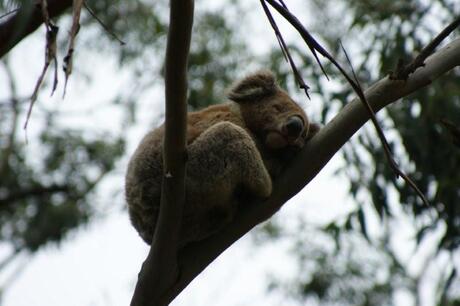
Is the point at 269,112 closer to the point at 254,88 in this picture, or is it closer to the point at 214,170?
the point at 254,88

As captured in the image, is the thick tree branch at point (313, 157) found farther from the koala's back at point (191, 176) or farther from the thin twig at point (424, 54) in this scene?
the koala's back at point (191, 176)

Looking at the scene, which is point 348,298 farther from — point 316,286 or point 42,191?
point 42,191

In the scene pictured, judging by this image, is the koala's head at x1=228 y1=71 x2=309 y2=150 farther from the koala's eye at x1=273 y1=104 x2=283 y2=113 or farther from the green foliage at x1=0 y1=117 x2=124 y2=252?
the green foliage at x1=0 y1=117 x2=124 y2=252

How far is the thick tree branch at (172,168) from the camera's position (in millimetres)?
2361

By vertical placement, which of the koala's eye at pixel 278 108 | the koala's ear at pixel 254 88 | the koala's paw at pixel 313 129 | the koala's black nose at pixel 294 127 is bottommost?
the koala's paw at pixel 313 129

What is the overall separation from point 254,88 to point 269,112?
0.24 m

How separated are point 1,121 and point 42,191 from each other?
182 cm

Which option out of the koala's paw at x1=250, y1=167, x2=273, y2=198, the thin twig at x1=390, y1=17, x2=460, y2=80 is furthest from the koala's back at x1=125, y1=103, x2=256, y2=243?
the thin twig at x1=390, y1=17, x2=460, y2=80

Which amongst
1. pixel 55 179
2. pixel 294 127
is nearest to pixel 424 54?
pixel 294 127

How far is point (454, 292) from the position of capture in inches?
266

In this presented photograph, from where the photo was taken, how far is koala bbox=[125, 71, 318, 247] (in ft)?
11.2

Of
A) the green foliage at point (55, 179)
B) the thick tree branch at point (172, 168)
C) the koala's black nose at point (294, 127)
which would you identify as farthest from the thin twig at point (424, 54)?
the green foliage at point (55, 179)

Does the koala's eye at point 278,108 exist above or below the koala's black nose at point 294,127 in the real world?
above

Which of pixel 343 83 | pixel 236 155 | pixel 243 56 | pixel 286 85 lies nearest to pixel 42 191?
pixel 243 56
